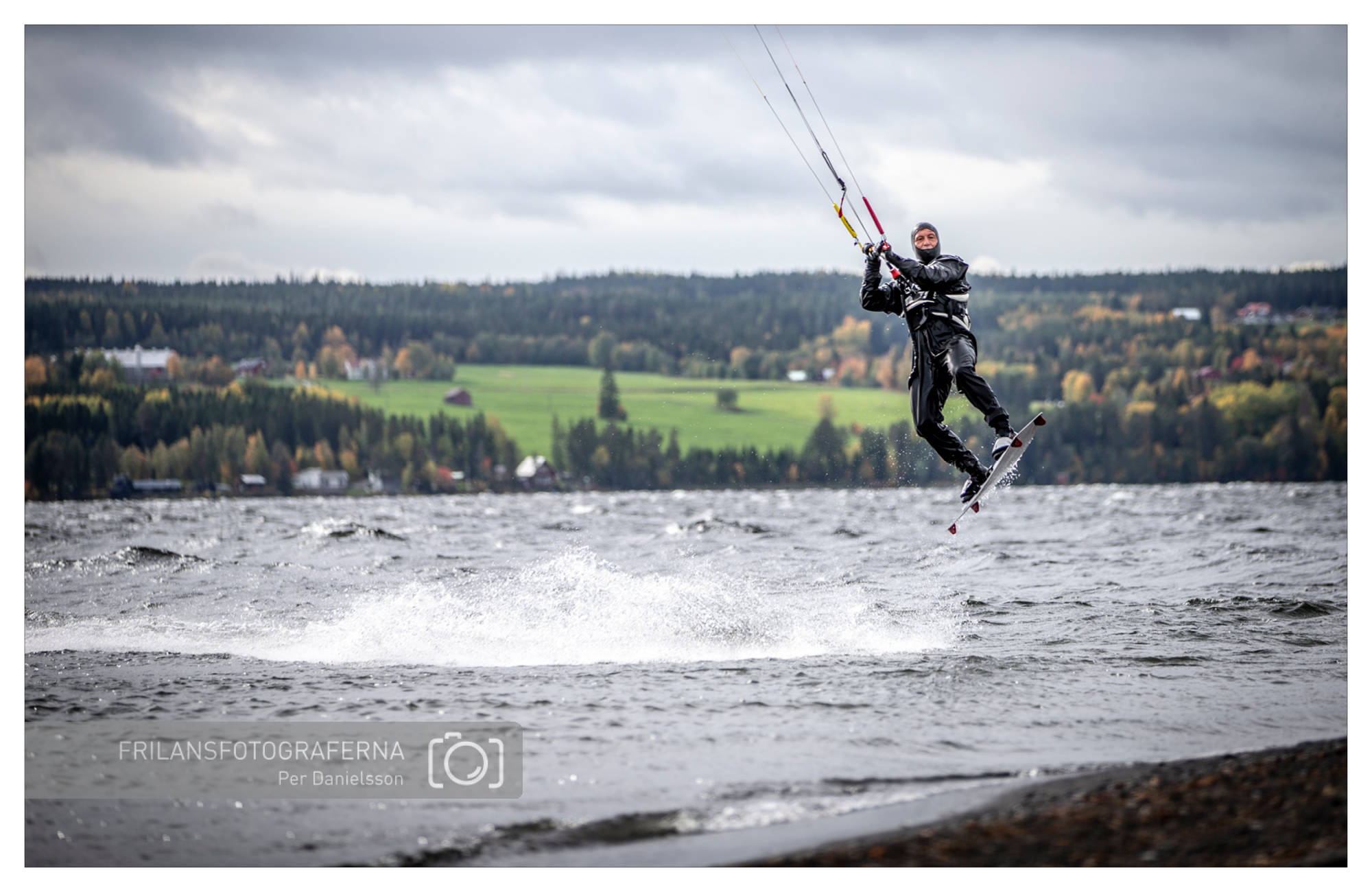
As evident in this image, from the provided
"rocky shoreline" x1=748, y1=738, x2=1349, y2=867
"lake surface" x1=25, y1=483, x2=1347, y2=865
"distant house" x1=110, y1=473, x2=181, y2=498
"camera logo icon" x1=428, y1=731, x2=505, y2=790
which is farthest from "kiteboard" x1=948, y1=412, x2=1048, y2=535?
"distant house" x1=110, y1=473, x2=181, y2=498

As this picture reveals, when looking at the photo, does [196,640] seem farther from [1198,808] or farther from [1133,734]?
[1198,808]

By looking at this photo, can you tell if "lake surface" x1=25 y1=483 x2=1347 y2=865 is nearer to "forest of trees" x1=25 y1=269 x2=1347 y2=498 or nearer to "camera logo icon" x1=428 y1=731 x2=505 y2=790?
"camera logo icon" x1=428 y1=731 x2=505 y2=790

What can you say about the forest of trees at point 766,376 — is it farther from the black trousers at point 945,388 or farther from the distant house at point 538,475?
the black trousers at point 945,388

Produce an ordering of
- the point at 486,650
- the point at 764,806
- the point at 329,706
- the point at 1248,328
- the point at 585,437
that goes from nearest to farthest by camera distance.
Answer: the point at 764,806, the point at 329,706, the point at 486,650, the point at 585,437, the point at 1248,328

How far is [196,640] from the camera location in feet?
66.8

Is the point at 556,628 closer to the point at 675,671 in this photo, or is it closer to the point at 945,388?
the point at 675,671

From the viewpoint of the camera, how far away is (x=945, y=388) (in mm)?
15141

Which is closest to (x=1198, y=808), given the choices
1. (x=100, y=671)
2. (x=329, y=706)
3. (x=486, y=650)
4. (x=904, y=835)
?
(x=904, y=835)

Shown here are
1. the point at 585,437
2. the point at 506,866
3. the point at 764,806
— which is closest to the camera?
the point at 506,866

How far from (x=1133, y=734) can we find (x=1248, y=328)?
20869 cm

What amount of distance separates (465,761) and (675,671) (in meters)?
5.34

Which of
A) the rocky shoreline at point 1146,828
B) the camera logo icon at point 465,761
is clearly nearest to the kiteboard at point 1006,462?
the rocky shoreline at point 1146,828

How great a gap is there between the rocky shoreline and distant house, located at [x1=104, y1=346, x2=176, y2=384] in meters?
193

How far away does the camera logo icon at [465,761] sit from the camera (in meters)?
11.1
